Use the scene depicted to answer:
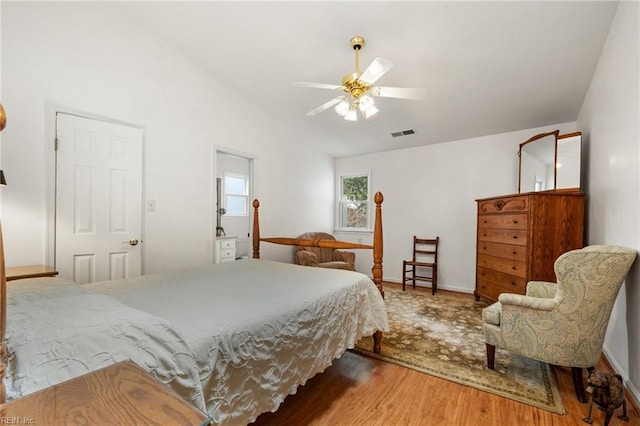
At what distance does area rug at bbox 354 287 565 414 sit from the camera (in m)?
2.01

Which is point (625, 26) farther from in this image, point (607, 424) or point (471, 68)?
point (607, 424)

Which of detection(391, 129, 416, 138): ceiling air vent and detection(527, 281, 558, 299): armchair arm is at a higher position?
detection(391, 129, 416, 138): ceiling air vent

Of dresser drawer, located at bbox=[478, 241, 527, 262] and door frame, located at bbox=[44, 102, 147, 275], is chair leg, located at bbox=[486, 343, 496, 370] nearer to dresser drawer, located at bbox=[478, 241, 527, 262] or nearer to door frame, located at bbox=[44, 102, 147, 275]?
dresser drawer, located at bbox=[478, 241, 527, 262]

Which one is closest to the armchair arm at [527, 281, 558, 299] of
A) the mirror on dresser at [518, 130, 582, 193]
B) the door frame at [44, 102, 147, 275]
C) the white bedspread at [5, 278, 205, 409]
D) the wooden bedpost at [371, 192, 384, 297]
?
the wooden bedpost at [371, 192, 384, 297]

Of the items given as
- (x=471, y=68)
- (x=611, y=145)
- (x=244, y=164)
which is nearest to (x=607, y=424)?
(x=611, y=145)

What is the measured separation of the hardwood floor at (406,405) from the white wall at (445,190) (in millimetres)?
2555

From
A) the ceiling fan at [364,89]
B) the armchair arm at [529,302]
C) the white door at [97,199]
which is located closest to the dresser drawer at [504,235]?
the armchair arm at [529,302]

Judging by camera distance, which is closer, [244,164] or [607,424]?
[607,424]

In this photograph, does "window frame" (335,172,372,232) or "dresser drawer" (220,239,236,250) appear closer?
"dresser drawer" (220,239,236,250)

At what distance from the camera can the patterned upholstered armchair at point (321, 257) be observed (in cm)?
432

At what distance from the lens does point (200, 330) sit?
1224 mm

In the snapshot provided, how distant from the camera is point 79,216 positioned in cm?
261

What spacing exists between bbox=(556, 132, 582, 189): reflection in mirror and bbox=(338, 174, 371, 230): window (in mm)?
3001

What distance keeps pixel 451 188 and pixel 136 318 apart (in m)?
4.74
